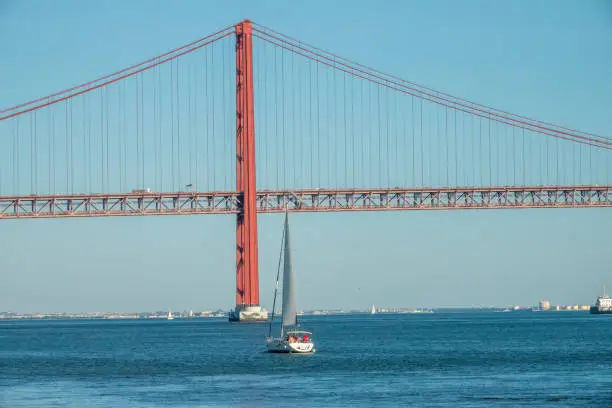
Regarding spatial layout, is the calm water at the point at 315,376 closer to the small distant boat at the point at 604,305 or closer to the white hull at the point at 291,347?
the white hull at the point at 291,347

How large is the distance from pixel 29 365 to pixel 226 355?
9.53 meters

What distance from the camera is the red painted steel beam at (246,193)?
8500cm

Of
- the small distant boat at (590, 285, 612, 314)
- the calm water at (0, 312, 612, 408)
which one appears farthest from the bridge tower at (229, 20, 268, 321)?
the small distant boat at (590, 285, 612, 314)

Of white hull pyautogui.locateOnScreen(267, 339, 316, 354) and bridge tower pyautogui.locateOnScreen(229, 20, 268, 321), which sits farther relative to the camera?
bridge tower pyautogui.locateOnScreen(229, 20, 268, 321)

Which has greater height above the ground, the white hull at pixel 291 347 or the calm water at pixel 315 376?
the white hull at pixel 291 347

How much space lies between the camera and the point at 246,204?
8581 cm

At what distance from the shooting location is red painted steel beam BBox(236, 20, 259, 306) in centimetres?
8500

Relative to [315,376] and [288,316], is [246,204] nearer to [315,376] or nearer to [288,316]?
[288,316]

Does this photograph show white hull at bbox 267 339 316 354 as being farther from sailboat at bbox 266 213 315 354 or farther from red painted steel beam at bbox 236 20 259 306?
red painted steel beam at bbox 236 20 259 306

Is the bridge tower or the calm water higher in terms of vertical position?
the bridge tower

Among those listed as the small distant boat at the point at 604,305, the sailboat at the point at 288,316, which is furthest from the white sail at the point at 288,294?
the small distant boat at the point at 604,305

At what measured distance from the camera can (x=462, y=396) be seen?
40.1 m

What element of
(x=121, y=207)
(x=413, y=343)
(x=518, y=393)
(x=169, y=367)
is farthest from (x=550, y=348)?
(x=121, y=207)

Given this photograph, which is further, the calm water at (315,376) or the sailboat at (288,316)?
the sailboat at (288,316)
